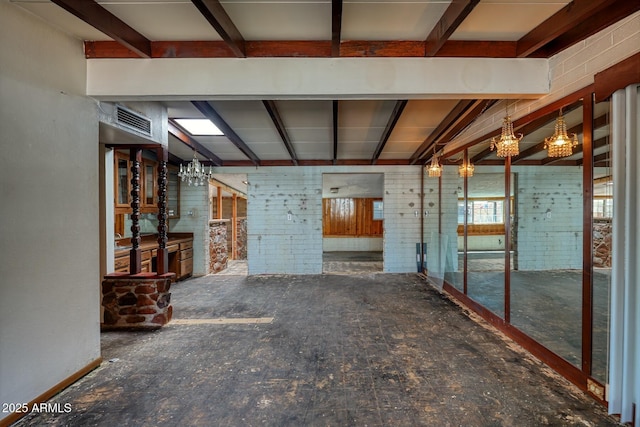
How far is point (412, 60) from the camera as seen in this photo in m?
2.35

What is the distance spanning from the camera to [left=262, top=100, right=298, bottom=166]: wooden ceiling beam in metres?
3.21

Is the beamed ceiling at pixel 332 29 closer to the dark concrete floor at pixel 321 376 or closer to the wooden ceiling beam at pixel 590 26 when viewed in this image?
the wooden ceiling beam at pixel 590 26

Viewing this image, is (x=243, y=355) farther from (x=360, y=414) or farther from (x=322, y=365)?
(x=360, y=414)

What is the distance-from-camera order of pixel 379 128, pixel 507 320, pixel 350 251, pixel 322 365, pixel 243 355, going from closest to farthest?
1. pixel 322 365
2. pixel 243 355
3. pixel 507 320
4. pixel 379 128
5. pixel 350 251

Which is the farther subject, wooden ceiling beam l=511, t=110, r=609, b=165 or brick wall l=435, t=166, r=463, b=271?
brick wall l=435, t=166, r=463, b=271

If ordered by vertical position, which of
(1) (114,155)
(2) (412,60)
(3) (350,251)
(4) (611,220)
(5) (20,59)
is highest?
(2) (412,60)

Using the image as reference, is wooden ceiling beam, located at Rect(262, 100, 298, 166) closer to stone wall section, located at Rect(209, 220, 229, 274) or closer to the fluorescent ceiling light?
the fluorescent ceiling light

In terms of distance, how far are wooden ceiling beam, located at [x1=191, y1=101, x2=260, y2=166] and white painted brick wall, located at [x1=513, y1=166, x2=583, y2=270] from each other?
580 cm

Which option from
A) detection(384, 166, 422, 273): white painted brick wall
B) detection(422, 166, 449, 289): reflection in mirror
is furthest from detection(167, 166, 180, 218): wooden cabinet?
detection(422, 166, 449, 289): reflection in mirror

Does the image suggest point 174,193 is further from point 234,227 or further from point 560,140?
point 560,140

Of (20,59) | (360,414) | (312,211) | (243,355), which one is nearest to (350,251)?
(312,211)

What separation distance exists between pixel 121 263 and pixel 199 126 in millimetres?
2238

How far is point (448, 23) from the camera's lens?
1933mm

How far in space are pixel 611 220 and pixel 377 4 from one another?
216 cm
